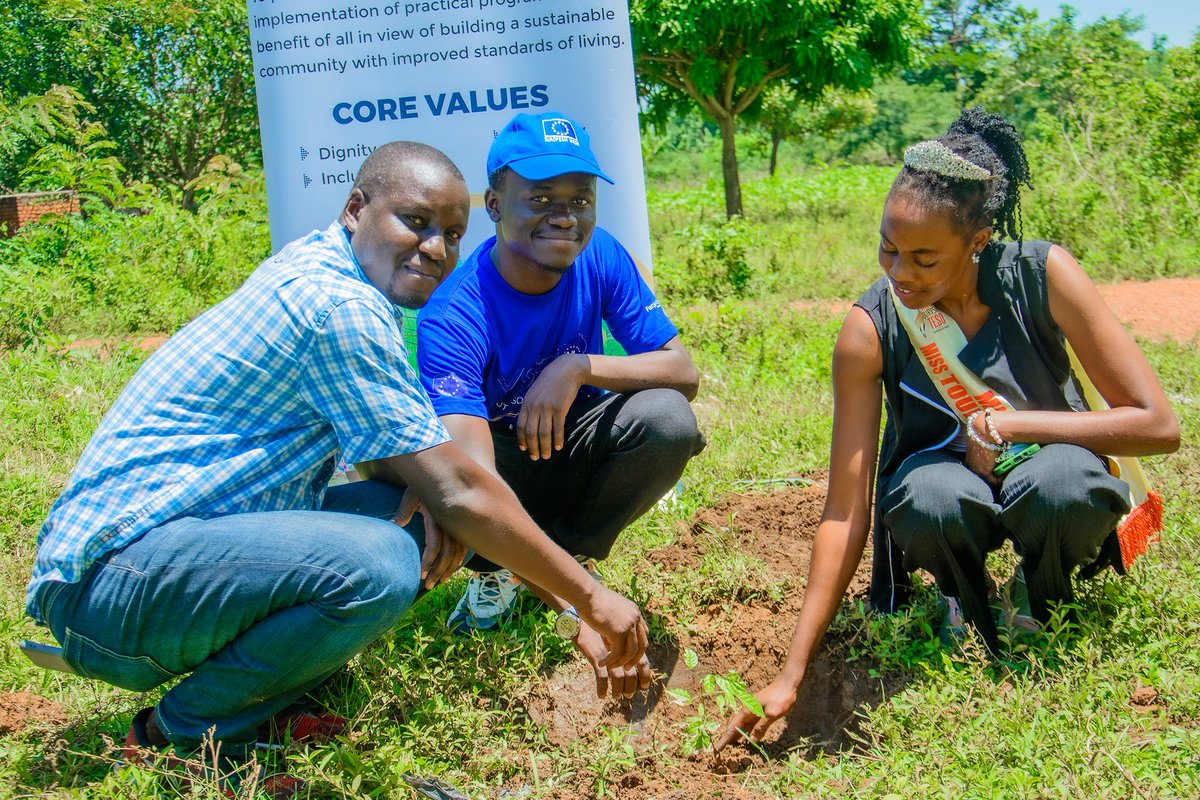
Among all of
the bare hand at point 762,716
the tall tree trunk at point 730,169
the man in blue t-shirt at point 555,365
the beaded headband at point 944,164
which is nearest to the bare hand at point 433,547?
the man in blue t-shirt at point 555,365

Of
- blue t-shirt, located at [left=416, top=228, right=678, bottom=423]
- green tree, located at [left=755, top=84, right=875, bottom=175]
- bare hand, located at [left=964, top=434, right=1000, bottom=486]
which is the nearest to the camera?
bare hand, located at [left=964, top=434, right=1000, bottom=486]

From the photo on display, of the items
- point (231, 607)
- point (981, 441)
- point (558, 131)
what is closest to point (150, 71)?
point (558, 131)

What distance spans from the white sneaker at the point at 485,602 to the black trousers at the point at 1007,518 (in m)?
1.11

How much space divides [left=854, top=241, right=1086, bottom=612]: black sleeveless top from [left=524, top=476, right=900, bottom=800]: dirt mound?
0.54m

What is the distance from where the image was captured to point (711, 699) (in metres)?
3.07

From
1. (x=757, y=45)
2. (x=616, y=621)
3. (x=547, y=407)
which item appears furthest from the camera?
(x=757, y=45)

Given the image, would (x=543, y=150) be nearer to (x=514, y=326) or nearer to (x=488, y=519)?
(x=514, y=326)

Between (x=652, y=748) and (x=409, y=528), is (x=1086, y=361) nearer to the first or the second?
(x=652, y=748)

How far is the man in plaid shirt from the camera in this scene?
221cm

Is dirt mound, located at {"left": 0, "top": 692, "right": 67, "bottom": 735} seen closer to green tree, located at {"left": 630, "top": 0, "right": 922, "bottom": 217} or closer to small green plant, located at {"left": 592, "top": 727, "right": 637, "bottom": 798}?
small green plant, located at {"left": 592, "top": 727, "right": 637, "bottom": 798}

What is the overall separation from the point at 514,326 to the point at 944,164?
121 cm

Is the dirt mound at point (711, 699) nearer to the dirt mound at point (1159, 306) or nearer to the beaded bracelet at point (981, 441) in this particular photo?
the beaded bracelet at point (981, 441)

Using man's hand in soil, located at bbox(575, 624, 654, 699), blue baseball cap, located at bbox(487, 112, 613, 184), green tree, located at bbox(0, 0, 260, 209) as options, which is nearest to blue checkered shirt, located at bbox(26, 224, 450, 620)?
man's hand in soil, located at bbox(575, 624, 654, 699)

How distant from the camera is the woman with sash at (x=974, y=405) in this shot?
2662 mm
